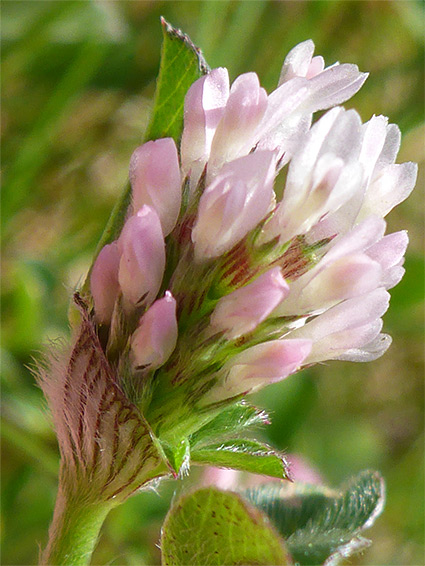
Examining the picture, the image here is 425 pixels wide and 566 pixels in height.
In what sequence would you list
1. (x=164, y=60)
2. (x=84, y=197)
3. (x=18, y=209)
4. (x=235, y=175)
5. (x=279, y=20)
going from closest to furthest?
(x=235, y=175), (x=164, y=60), (x=18, y=209), (x=84, y=197), (x=279, y=20)

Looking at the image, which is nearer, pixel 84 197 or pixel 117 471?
pixel 117 471

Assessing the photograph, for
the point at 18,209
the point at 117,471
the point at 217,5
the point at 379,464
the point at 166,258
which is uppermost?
the point at 217,5

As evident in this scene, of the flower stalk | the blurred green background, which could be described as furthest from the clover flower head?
the blurred green background

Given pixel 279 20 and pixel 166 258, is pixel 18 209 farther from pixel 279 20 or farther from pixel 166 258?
pixel 166 258

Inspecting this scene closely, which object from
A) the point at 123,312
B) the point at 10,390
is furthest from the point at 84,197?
the point at 123,312

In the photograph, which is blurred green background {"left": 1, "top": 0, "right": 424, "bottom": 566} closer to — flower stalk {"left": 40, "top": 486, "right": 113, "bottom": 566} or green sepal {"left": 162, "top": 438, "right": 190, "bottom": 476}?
flower stalk {"left": 40, "top": 486, "right": 113, "bottom": 566}

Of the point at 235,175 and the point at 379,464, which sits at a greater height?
the point at 235,175

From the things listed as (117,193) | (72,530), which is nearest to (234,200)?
(72,530)
